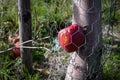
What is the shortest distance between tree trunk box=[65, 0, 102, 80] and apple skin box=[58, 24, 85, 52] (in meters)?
0.07

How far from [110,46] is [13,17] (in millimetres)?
807

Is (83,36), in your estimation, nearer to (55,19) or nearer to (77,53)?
(77,53)

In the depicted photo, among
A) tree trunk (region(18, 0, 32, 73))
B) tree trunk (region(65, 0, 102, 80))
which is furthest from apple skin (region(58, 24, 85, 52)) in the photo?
tree trunk (region(18, 0, 32, 73))

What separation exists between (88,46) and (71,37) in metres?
0.19

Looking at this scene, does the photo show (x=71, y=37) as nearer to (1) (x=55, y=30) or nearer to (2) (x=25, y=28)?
(2) (x=25, y=28)

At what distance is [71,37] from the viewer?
1.42 metres

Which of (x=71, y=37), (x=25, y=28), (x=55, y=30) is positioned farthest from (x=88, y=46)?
(x=55, y=30)

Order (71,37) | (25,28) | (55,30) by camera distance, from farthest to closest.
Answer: (55,30) → (25,28) → (71,37)

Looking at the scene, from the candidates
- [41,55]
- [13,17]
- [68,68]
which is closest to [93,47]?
[68,68]

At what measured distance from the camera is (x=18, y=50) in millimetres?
2025

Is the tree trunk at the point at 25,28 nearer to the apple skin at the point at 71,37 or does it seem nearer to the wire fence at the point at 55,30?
the wire fence at the point at 55,30

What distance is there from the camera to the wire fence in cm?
165

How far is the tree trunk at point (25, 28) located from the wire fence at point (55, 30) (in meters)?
0.07

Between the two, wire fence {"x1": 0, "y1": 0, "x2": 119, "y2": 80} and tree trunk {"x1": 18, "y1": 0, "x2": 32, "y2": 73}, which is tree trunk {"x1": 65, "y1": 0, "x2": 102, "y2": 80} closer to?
wire fence {"x1": 0, "y1": 0, "x2": 119, "y2": 80}
